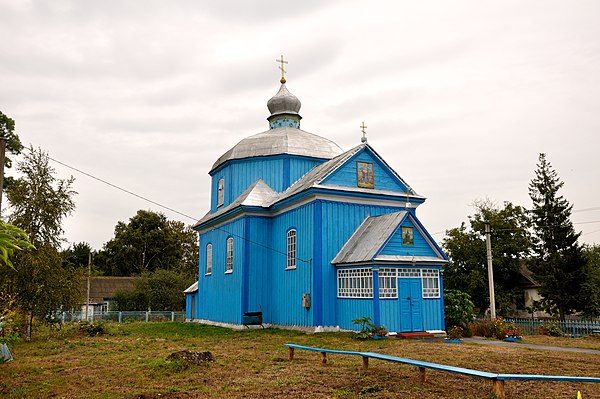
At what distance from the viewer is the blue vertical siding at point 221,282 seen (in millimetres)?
22422

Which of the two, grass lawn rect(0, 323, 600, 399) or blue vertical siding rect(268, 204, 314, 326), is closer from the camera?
grass lawn rect(0, 323, 600, 399)

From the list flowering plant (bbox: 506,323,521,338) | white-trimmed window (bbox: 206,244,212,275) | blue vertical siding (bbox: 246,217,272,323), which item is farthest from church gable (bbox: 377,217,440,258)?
white-trimmed window (bbox: 206,244,212,275)

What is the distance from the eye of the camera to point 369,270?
17.1 meters

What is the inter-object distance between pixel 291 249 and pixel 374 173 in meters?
4.46

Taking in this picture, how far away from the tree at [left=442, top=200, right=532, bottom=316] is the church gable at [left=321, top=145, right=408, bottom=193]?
52.4 feet

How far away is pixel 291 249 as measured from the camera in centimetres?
2083

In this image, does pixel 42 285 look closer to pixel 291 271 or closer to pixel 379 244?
pixel 291 271

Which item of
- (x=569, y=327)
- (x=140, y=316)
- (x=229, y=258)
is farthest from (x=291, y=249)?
(x=140, y=316)

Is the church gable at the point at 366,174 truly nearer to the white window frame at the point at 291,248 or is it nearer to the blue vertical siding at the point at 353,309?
the white window frame at the point at 291,248

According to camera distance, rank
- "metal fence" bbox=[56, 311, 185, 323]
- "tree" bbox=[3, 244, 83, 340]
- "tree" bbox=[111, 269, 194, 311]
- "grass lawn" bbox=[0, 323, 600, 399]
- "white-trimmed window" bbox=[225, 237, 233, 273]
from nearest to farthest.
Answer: "grass lawn" bbox=[0, 323, 600, 399], "tree" bbox=[3, 244, 83, 340], "white-trimmed window" bbox=[225, 237, 233, 273], "metal fence" bbox=[56, 311, 185, 323], "tree" bbox=[111, 269, 194, 311]

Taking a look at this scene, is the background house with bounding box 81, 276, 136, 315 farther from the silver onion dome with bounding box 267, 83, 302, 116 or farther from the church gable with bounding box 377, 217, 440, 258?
the church gable with bounding box 377, 217, 440, 258

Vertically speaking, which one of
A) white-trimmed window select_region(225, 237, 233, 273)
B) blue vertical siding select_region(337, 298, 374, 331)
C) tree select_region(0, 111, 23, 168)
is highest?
tree select_region(0, 111, 23, 168)

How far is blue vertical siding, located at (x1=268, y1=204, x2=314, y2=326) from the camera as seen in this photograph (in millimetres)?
19312

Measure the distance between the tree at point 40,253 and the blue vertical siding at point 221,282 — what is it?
6596mm
